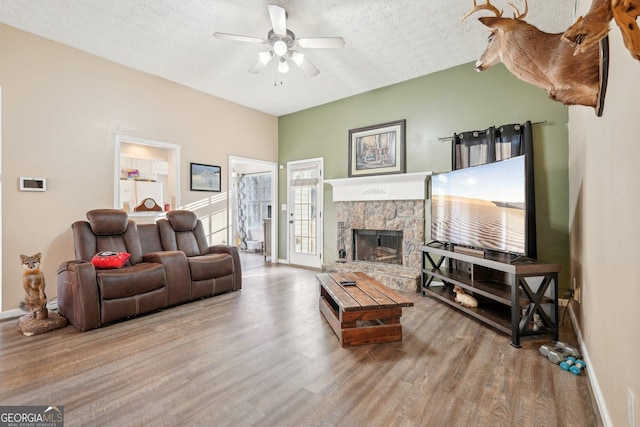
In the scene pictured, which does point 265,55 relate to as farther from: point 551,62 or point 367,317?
point 367,317

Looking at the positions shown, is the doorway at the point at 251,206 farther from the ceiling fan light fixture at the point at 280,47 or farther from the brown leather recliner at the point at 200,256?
the ceiling fan light fixture at the point at 280,47

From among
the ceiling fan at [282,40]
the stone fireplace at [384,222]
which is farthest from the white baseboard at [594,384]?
the ceiling fan at [282,40]

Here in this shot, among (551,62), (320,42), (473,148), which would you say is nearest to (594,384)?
(551,62)

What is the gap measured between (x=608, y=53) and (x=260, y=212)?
290 inches

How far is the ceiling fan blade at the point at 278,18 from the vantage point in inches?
101

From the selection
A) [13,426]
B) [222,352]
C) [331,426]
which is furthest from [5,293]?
[331,426]

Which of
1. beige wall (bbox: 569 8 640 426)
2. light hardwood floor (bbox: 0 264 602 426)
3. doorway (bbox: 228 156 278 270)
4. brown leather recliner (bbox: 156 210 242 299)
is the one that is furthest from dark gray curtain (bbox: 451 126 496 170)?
doorway (bbox: 228 156 278 270)

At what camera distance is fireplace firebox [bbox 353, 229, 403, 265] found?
15.1 feet

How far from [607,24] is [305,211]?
510 centimetres

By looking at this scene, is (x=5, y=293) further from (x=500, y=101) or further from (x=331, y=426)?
(x=500, y=101)

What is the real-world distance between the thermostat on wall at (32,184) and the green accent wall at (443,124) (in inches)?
144

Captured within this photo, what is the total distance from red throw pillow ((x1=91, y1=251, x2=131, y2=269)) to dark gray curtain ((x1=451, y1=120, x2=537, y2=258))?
13.7 ft

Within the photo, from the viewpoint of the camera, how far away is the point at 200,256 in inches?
154

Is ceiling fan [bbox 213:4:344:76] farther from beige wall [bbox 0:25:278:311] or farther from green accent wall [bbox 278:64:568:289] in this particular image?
beige wall [bbox 0:25:278:311]
